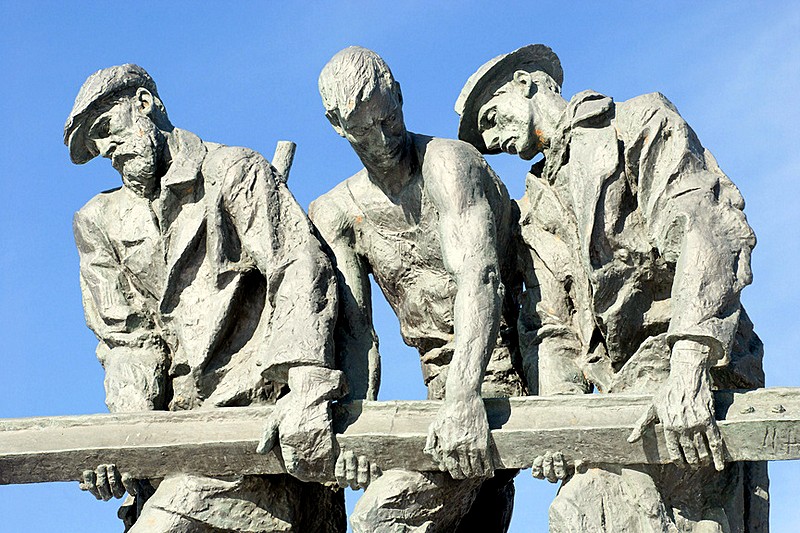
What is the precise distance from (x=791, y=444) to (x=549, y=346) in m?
1.52

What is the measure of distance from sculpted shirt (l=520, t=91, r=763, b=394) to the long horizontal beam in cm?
52

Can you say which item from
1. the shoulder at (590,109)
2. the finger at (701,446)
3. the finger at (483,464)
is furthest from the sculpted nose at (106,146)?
the finger at (701,446)

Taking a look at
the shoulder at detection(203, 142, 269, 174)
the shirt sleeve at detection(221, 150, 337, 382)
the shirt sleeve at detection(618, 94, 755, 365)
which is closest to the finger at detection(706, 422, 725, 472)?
the shirt sleeve at detection(618, 94, 755, 365)

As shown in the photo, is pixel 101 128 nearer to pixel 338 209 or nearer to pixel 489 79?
pixel 338 209

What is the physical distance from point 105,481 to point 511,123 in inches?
109

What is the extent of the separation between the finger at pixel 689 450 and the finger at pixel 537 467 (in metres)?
0.67

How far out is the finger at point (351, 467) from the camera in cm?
876

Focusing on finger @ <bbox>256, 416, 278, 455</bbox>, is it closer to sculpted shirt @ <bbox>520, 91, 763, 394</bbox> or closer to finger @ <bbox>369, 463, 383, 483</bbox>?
finger @ <bbox>369, 463, 383, 483</bbox>

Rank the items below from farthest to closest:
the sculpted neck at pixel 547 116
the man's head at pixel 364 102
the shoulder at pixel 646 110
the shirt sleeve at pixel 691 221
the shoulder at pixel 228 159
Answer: the sculpted neck at pixel 547 116 < the shoulder at pixel 228 159 < the shoulder at pixel 646 110 < the man's head at pixel 364 102 < the shirt sleeve at pixel 691 221

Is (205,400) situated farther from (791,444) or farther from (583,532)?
(791,444)

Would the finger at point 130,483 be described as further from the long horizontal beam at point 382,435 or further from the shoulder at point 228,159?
the shoulder at point 228,159

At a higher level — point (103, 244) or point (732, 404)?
point (103, 244)

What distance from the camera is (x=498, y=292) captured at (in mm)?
8922

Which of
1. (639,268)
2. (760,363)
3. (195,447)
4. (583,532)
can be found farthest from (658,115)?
(195,447)
